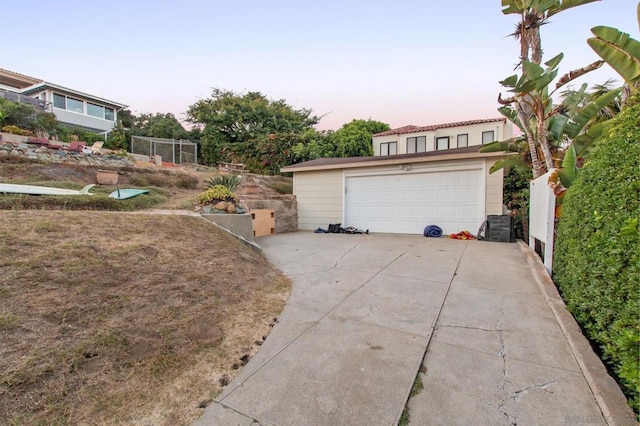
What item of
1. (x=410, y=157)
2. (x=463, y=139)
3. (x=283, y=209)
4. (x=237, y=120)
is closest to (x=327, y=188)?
(x=283, y=209)

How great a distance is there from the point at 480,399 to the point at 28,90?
2861cm

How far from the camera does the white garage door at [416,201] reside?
7641mm

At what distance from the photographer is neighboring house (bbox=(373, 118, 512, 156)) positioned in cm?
1700

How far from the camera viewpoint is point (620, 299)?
1.70 meters

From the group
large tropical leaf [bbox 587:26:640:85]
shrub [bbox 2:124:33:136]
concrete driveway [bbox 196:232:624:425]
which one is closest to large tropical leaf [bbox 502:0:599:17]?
large tropical leaf [bbox 587:26:640:85]

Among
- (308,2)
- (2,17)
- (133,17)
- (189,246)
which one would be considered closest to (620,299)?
(189,246)

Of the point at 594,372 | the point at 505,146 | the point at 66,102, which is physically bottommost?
the point at 594,372

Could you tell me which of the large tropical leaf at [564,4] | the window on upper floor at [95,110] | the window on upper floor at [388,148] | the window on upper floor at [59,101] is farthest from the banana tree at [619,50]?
the window on upper floor at [95,110]

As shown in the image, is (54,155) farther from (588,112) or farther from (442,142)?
(442,142)

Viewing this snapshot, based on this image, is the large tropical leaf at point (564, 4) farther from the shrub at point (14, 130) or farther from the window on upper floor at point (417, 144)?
the shrub at point (14, 130)

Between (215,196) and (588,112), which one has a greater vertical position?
(588,112)

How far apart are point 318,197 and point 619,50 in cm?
781

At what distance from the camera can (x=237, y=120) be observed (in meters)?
21.2

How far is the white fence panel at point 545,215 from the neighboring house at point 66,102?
2494 centimetres
